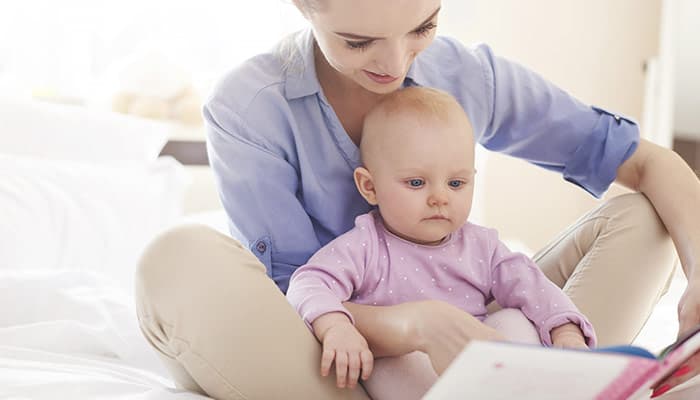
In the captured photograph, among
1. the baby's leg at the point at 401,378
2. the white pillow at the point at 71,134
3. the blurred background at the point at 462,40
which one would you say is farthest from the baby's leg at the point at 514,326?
the blurred background at the point at 462,40

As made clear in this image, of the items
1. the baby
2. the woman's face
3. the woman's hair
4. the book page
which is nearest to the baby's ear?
the baby

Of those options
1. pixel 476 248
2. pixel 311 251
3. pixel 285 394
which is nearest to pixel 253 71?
pixel 311 251

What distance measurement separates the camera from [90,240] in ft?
5.69

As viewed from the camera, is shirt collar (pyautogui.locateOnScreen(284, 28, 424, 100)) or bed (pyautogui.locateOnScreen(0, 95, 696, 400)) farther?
shirt collar (pyautogui.locateOnScreen(284, 28, 424, 100))

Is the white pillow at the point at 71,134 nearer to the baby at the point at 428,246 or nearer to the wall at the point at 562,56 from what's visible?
the baby at the point at 428,246

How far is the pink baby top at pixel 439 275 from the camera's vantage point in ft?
3.50

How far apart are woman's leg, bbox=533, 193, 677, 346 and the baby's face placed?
0.75ft

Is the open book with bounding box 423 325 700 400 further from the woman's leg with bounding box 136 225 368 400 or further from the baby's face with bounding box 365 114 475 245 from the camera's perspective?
the baby's face with bounding box 365 114 475 245

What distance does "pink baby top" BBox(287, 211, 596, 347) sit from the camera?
3.50ft

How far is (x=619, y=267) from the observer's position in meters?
1.21

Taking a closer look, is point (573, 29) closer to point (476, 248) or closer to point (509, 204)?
point (509, 204)

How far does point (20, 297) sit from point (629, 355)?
40.8 inches

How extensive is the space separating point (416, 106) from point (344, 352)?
0.40m

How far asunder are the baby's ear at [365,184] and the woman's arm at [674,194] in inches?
16.9
